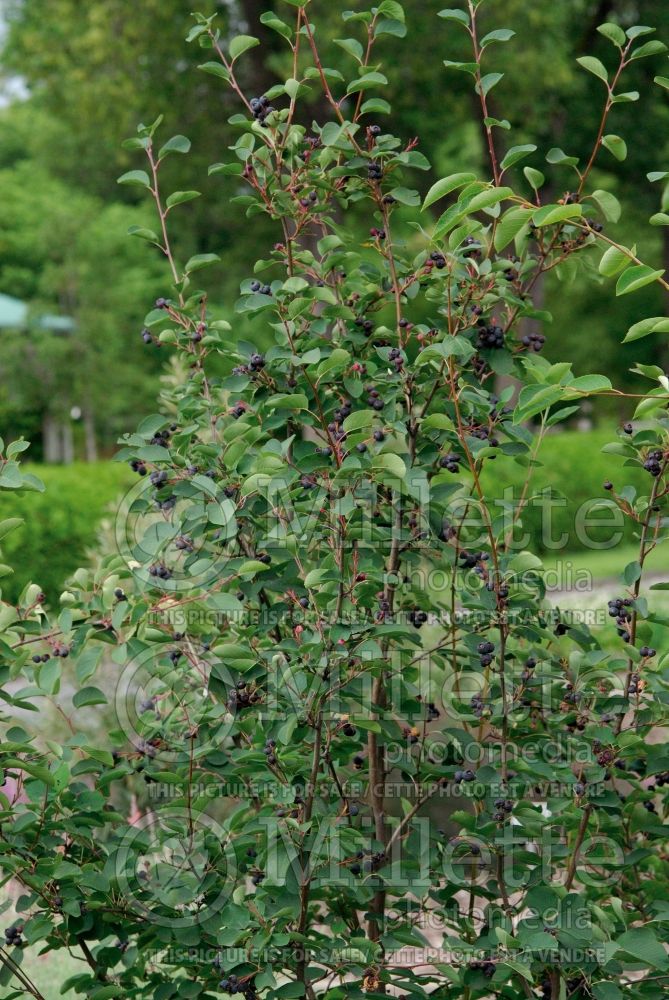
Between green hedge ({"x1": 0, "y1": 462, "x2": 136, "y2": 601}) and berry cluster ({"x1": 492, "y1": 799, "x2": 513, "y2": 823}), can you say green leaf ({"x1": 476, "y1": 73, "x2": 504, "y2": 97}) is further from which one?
green hedge ({"x1": 0, "y1": 462, "x2": 136, "y2": 601})

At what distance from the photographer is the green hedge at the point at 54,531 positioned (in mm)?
10562

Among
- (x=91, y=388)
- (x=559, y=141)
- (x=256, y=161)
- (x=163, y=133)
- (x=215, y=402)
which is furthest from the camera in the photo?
(x=91, y=388)

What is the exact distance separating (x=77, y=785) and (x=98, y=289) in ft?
80.6

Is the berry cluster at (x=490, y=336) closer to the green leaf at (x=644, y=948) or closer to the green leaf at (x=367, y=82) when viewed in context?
the green leaf at (x=367, y=82)

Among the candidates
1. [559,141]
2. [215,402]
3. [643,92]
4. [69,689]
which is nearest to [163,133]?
[559,141]

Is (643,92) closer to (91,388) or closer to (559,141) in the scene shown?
(559,141)

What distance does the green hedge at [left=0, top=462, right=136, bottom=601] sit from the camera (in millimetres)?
10562

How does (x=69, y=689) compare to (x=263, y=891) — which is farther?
(x=69, y=689)

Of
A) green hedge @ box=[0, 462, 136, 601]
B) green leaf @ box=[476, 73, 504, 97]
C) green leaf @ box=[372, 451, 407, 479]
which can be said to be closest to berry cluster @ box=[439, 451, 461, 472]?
green leaf @ box=[372, 451, 407, 479]

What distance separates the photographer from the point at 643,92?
62.7 feet

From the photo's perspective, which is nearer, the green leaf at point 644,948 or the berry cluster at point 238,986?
the green leaf at point 644,948

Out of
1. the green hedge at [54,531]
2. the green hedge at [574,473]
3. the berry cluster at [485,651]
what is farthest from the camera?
the green hedge at [574,473]

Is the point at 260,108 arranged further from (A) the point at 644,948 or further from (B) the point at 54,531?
(B) the point at 54,531

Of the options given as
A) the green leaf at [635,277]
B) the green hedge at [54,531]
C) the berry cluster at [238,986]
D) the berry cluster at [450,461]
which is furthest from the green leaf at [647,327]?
the green hedge at [54,531]
